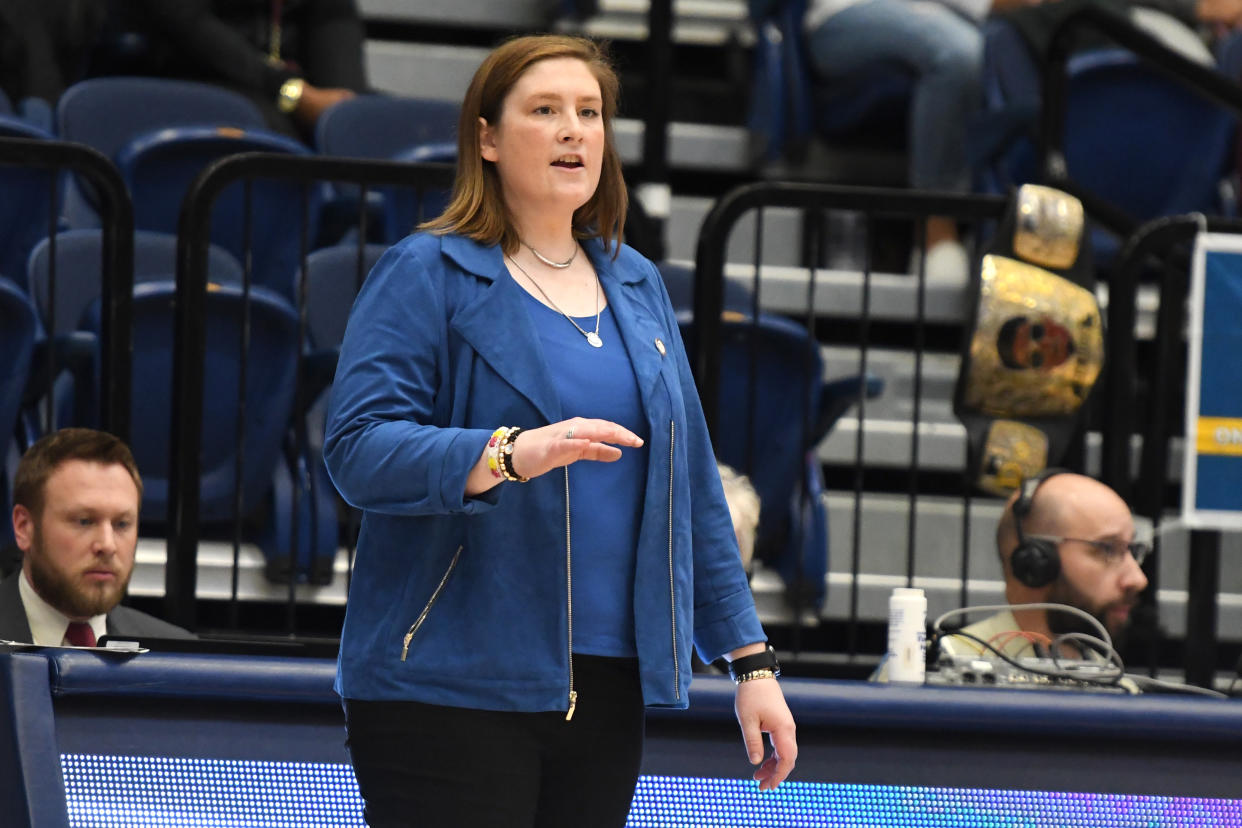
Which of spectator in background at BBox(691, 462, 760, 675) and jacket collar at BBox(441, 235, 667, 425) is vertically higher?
jacket collar at BBox(441, 235, 667, 425)

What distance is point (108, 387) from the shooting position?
3938mm

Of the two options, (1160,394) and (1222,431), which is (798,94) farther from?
(1222,431)

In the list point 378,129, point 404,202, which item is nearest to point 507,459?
point 404,202

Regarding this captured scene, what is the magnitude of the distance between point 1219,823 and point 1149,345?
3348 mm

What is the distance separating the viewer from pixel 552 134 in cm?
195

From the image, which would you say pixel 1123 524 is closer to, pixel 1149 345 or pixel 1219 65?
pixel 1149 345

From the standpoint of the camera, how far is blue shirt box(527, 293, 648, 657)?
6.22 ft

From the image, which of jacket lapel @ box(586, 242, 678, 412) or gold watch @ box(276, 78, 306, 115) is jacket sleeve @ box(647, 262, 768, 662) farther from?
gold watch @ box(276, 78, 306, 115)

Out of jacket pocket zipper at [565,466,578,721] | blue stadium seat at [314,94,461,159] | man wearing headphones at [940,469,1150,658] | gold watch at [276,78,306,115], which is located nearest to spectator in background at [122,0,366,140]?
gold watch at [276,78,306,115]

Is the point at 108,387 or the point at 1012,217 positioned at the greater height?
the point at 1012,217

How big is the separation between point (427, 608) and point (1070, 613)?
237cm

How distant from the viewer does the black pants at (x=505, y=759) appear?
72.2 inches

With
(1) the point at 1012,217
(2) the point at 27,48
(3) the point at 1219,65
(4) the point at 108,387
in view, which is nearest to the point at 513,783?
(4) the point at 108,387

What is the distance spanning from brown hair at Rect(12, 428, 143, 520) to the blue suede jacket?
1778 mm
